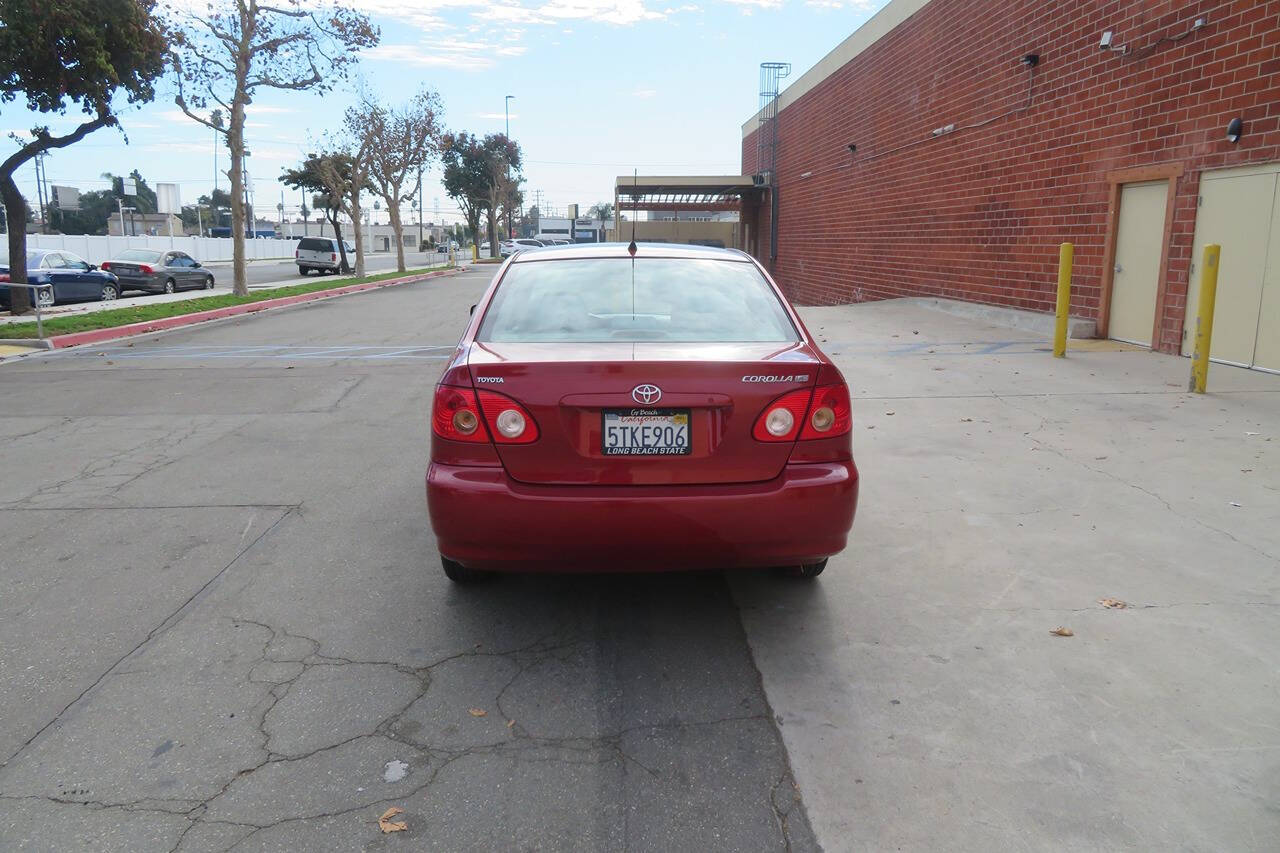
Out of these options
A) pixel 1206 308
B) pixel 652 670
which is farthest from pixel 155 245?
pixel 652 670

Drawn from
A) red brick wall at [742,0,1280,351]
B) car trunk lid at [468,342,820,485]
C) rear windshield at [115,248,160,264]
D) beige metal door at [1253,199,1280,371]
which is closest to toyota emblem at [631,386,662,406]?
car trunk lid at [468,342,820,485]

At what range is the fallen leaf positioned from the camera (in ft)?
8.96

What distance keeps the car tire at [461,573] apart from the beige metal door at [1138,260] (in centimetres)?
1025

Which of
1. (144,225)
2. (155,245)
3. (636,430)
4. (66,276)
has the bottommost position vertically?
(66,276)

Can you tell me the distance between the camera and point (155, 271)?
2822 cm

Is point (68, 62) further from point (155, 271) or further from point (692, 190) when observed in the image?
point (692, 190)

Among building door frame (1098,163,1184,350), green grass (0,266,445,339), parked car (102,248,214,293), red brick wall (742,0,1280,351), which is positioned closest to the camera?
red brick wall (742,0,1280,351)

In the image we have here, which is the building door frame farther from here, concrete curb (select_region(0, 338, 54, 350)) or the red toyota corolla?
concrete curb (select_region(0, 338, 54, 350))

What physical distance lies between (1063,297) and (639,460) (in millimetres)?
9127

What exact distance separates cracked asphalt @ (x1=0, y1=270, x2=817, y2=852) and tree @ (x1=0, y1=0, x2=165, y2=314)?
13718mm

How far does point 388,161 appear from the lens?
40188 millimetres

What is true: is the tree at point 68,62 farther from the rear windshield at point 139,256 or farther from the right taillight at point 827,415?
the right taillight at point 827,415

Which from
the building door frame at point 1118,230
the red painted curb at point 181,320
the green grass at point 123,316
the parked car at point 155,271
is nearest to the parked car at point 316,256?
the parked car at point 155,271

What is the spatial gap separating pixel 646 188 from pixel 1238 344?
27.5 metres
